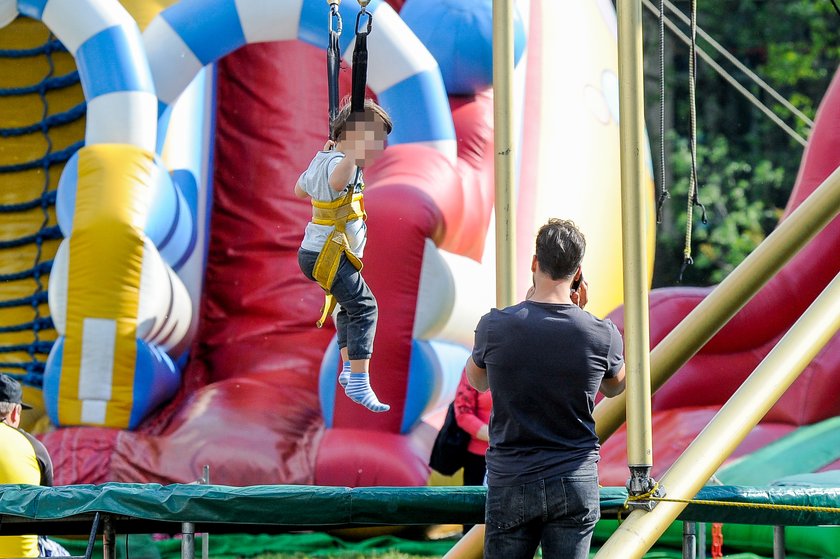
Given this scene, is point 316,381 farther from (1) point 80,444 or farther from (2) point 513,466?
(2) point 513,466

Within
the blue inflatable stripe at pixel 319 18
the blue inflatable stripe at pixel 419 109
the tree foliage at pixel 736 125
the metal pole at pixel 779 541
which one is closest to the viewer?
the metal pole at pixel 779 541

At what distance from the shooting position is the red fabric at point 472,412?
4.66 metres

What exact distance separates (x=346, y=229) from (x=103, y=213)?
306 centimetres

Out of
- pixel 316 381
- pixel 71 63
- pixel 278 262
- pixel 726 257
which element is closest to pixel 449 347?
pixel 316 381

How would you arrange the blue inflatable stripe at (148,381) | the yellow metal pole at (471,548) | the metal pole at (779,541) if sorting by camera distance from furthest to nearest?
the blue inflatable stripe at (148,381)
the metal pole at (779,541)
the yellow metal pole at (471,548)

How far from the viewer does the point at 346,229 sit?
10.5 feet

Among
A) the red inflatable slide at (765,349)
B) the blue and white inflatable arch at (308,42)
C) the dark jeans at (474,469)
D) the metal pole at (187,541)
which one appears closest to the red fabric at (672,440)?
the red inflatable slide at (765,349)

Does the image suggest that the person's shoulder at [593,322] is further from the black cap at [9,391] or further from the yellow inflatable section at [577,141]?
the yellow inflatable section at [577,141]

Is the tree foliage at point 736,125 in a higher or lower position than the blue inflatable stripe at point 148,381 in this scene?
higher

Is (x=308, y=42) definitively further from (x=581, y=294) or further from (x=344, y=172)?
(x=581, y=294)

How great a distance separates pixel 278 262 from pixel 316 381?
0.79m

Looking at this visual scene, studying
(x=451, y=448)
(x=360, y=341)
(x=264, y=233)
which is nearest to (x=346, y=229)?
(x=360, y=341)

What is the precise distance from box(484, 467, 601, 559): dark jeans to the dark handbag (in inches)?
86.5

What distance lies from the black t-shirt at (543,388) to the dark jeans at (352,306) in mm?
754
